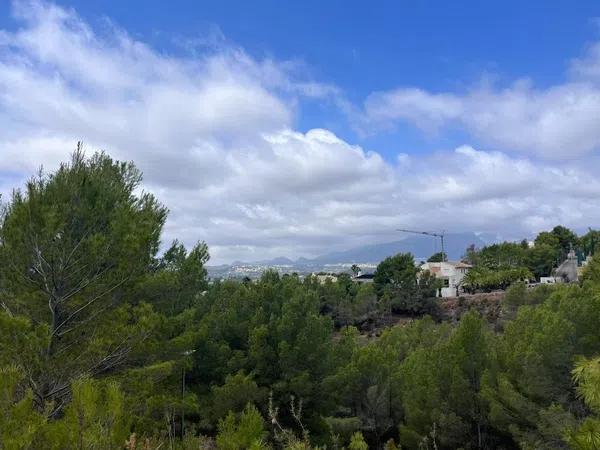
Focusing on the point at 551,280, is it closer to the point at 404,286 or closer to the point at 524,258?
the point at 524,258

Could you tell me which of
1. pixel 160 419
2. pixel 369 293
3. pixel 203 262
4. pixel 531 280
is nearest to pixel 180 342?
pixel 160 419

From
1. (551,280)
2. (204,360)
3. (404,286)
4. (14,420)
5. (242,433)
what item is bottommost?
(204,360)

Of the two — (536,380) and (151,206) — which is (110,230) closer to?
(151,206)

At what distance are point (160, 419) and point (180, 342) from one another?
4.53ft

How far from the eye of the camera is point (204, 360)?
1321 cm

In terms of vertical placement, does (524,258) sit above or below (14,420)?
above

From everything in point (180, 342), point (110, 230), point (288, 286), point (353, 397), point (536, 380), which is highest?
point (110, 230)

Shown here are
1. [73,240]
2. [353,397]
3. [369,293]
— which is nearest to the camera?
[73,240]

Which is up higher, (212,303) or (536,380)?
(212,303)

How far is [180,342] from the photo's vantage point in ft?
31.0

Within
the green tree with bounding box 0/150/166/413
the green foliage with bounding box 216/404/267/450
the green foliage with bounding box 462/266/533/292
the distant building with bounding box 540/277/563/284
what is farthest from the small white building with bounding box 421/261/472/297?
the green foliage with bounding box 216/404/267/450

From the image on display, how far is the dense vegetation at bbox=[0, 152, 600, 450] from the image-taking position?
12.9 feet

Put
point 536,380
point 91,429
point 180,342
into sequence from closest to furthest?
point 91,429, point 180,342, point 536,380

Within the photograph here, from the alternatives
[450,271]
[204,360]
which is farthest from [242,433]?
[450,271]
